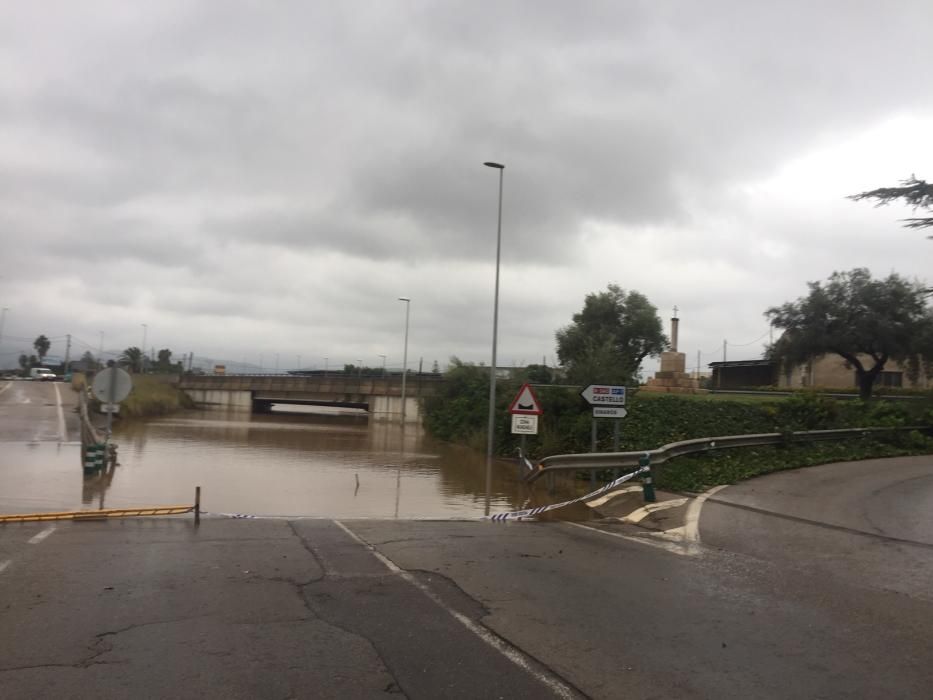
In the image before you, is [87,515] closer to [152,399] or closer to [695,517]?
[695,517]

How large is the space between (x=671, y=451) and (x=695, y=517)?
417 centimetres

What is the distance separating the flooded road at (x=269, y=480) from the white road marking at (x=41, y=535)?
3.53 meters

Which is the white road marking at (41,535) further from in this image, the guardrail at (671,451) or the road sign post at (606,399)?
the road sign post at (606,399)

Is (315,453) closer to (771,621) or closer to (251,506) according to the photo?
(251,506)

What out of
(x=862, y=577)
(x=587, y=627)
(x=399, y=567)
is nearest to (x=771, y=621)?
(x=587, y=627)

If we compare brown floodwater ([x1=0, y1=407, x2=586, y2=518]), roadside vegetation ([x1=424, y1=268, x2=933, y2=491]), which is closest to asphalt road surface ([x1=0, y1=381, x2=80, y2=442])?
brown floodwater ([x1=0, y1=407, x2=586, y2=518])

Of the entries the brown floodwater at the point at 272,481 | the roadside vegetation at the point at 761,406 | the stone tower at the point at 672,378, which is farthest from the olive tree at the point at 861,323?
the brown floodwater at the point at 272,481

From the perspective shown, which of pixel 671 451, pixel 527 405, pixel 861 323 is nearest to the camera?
pixel 671 451

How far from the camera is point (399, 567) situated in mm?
8055

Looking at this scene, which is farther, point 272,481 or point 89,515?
point 272,481

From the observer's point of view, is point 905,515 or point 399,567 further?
point 905,515

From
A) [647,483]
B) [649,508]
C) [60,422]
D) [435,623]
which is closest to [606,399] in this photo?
[647,483]

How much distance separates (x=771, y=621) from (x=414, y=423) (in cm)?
5281

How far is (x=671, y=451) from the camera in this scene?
1575 cm
